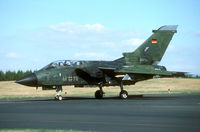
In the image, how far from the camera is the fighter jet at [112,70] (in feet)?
81.9

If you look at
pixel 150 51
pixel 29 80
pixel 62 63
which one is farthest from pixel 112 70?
pixel 29 80

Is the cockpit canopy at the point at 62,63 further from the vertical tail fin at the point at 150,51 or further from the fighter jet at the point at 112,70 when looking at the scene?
the vertical tail fin at the point at 150,51

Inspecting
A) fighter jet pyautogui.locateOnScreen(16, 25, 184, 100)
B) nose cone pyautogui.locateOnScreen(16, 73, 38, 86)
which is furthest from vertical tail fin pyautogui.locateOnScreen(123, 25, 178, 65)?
nose cone pyautogui.locateOnScreen(16, 73, 38, 86)

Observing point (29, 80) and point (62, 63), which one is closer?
point (29, 80)

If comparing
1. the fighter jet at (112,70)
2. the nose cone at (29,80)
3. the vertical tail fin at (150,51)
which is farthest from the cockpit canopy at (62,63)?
the vertical tail fin at (150,51)

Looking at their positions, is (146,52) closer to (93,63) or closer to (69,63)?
(93,63)

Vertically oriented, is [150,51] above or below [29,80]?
above

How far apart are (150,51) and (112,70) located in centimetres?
474

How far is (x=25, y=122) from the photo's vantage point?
38.6 feet

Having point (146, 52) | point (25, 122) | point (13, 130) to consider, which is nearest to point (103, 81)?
point (146, 52)

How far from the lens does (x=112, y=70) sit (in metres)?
26.6

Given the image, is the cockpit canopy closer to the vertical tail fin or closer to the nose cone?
the nose cone

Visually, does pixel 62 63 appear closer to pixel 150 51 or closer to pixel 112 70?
pixel 112 70

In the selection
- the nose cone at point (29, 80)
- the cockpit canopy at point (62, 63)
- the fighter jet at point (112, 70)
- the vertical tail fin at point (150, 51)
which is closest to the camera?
the nose cone at point (29, 80)
